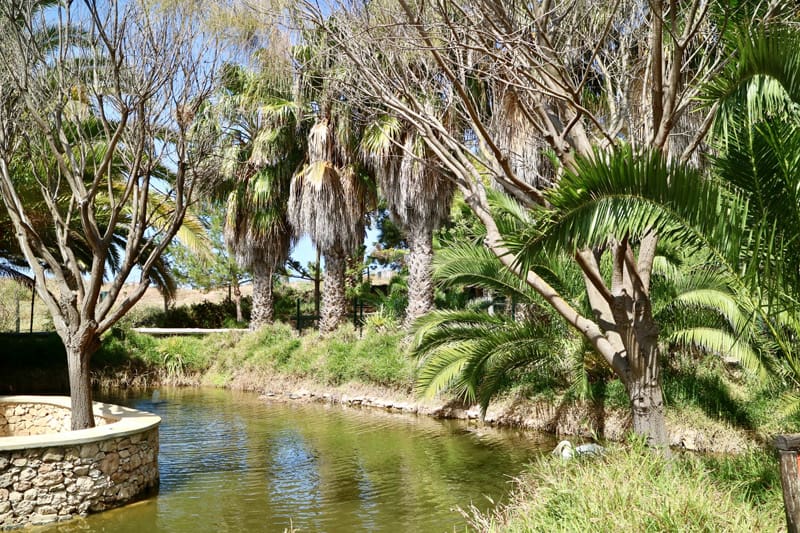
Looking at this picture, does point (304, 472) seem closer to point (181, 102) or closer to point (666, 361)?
point (181, 102)

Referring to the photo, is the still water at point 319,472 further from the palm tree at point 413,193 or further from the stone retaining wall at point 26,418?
the palm tree at point 413,193

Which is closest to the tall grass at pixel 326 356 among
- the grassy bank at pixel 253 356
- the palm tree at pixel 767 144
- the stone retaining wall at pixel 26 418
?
the grassy bank at pixel 253 356

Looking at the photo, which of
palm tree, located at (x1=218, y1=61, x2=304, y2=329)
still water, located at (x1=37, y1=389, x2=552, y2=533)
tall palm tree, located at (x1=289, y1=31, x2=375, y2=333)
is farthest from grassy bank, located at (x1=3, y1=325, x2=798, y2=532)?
tall palm tree, located at (x1=289, y1=31, x2=375, y2=333)

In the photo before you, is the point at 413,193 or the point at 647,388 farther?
the point at 413,193

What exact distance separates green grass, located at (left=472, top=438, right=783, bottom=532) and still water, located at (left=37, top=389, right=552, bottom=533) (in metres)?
1.90

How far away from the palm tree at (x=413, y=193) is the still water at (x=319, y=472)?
12.8 ft

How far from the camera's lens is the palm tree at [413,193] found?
17281mm

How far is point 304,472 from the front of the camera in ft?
34.2

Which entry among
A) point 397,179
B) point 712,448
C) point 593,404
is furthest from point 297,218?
point 712,448

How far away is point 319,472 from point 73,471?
12.1 feet

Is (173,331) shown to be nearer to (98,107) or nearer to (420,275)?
(420,275)

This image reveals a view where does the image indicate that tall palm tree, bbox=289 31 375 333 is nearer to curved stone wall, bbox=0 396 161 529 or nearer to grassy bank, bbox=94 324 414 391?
grassy bank, bbox=94 324 414 391

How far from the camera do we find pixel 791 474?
13.6 feet

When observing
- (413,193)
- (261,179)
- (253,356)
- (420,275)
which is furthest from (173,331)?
(413,193)
